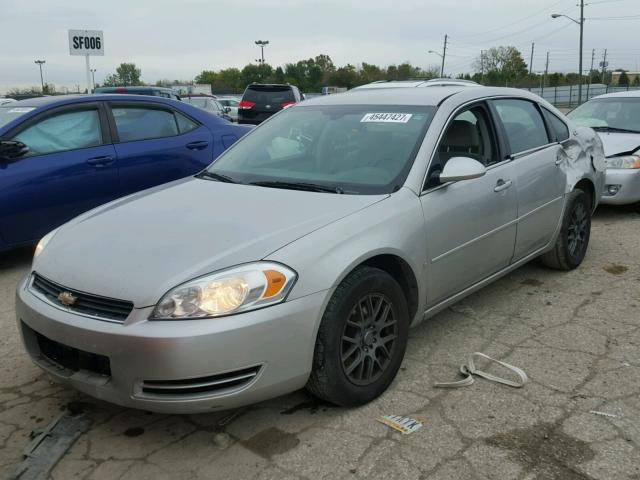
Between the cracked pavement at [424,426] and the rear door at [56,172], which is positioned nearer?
the cracked pavement at [424,426]

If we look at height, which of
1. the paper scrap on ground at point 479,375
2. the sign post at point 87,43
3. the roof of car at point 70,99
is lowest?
the paper scrap on ground at point 479,375

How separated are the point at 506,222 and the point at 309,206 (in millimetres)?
1528

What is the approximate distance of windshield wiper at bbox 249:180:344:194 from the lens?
326cm

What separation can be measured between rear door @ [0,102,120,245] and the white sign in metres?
6.94

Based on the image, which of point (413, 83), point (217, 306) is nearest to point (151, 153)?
point (413, 83)

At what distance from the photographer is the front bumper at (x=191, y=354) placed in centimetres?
238

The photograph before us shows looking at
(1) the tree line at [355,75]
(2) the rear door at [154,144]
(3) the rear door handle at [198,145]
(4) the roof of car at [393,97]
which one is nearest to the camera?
(4) the roof of car at [393,97]

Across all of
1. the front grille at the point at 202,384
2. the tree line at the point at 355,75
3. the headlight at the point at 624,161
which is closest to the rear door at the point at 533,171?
the front grille at the point at 202,384

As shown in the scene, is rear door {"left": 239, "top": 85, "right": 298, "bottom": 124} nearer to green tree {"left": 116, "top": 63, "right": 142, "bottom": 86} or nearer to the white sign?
the white sign

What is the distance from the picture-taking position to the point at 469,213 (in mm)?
3547

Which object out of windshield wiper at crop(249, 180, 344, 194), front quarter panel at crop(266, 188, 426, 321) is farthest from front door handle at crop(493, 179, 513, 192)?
windshield wiper at crop(249, 180, 344, 194)

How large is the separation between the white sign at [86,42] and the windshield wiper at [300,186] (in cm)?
979

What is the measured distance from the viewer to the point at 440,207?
3348mm

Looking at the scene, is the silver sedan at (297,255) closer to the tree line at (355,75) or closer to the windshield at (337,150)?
the windshield at (337,150)
